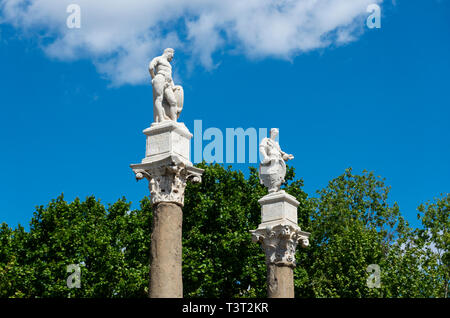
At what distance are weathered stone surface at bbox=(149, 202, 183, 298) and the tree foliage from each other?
1689cm

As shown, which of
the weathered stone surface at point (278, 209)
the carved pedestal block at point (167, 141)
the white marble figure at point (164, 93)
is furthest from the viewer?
the weathered stone surface at point (278, 209)

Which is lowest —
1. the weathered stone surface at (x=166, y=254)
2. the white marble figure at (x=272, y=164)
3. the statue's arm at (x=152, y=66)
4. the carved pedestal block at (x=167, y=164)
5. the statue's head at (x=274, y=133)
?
the weathered stone surface at (x=166, y=254)

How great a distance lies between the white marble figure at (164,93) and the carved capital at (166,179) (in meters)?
1.36

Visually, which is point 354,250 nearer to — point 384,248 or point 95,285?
point 384,248

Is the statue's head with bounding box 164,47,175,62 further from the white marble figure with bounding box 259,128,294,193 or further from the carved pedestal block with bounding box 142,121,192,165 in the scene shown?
the white marble figure with bounding box 259,128,294,193

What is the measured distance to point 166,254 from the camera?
42.4 ft

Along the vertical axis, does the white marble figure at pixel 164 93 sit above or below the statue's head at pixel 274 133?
below

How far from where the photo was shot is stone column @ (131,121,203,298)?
12781 millimetres

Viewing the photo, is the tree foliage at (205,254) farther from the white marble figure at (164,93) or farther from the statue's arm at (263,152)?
the white marble figure at (164,93)

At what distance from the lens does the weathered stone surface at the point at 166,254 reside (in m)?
12.7

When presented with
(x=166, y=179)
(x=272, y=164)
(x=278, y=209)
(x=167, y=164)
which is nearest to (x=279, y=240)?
(x=278, y=209)
